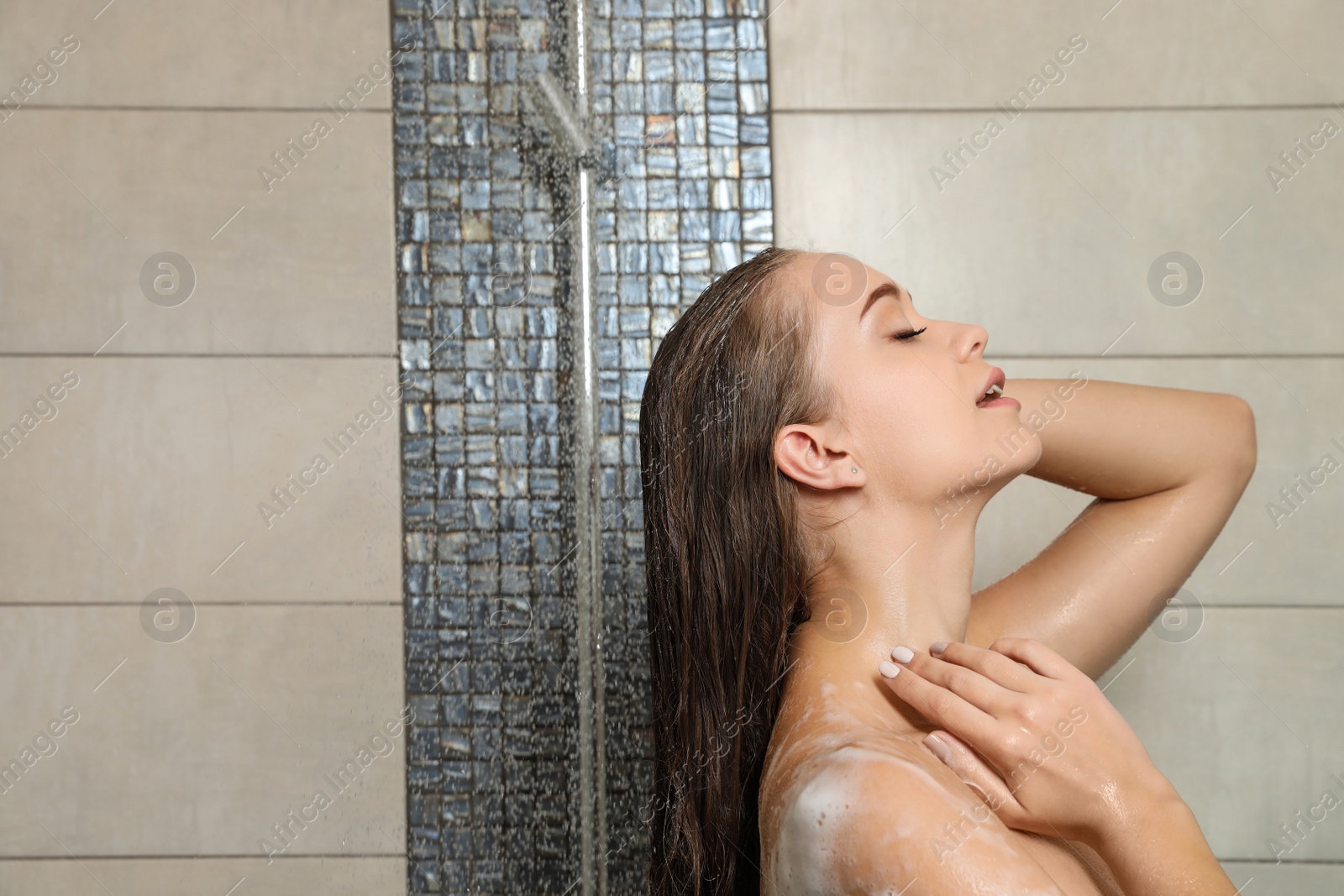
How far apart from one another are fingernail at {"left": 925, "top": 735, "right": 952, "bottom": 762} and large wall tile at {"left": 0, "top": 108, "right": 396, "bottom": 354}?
100cm

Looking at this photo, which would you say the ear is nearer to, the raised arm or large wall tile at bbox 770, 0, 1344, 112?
the raised arm

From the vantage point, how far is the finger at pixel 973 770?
0.82m

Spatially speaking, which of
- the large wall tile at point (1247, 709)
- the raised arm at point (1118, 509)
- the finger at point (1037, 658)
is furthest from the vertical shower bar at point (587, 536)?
the large wall tile at point (1247, 709)

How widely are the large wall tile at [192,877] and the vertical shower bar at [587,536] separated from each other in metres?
0.36

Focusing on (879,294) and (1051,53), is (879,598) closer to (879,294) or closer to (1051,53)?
(879,294)

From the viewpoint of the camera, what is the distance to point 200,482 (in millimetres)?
1491

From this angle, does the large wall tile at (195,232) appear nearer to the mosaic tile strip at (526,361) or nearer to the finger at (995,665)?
the mosaic tile strip at (526,361)

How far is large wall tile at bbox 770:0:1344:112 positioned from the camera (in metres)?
1.54

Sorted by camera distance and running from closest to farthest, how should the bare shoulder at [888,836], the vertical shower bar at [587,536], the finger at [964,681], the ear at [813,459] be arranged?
the bare shoulder at [888,836] → the finger at [964,681] → the ear at [813,459] → the vertical shower bar at [587,536]

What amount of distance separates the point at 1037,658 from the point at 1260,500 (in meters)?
0.91

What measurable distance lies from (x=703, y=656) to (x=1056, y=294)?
894 millimetres

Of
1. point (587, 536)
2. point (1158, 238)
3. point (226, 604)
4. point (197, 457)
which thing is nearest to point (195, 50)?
point (197, 457)

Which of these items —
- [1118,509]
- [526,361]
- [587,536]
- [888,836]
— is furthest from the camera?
[526,361]

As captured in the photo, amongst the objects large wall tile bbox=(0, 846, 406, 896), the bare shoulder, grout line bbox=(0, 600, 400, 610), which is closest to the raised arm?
the bare shoulder
